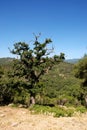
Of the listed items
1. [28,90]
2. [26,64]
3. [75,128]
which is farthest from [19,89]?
[75,128]

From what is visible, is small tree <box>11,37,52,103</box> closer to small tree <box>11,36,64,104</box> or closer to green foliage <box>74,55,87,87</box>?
small tree <box>11,36,64,104</box>

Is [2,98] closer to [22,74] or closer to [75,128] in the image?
[22,74]

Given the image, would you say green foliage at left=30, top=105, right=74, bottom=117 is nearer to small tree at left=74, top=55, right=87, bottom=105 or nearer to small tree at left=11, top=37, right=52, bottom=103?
small tree at left=11, top=37, right=52, bottom=103

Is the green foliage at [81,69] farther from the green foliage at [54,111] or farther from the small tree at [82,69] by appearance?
the green foliage at [54,111]

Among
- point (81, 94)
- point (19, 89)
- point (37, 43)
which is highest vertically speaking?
point (37, 43)

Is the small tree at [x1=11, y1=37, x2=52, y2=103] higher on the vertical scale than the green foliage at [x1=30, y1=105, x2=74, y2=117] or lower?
higher

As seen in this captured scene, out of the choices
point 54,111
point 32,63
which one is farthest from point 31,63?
point 54,111

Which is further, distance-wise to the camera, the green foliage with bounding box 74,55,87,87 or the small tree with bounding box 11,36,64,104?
the green foliage with bounding box 74,55,87,87

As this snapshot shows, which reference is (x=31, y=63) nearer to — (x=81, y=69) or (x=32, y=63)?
(x=32, y=63)

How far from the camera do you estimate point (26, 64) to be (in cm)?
3681

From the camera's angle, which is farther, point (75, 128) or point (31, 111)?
point (31, 111)

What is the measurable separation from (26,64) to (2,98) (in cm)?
1115

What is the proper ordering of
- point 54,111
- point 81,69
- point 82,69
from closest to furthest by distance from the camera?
point 54,111 < point 82,69 < point 81,69

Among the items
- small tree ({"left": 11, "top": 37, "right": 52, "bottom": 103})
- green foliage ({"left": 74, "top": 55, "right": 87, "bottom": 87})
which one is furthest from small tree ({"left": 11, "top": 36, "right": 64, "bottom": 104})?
green foliage ({"left": 74, "top": 55, "right": 87, "bottom": 87})
